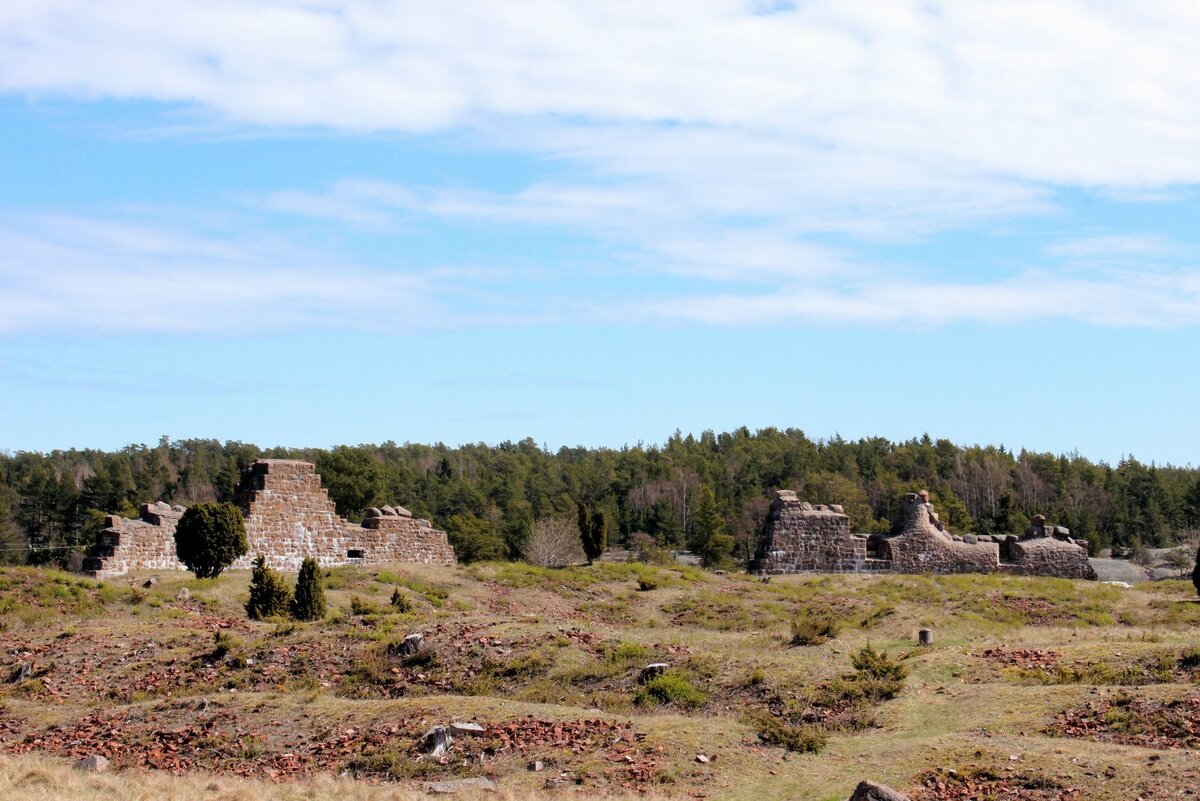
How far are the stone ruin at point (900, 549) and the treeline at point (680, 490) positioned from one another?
21.0 m

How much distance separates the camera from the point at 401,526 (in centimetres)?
3916

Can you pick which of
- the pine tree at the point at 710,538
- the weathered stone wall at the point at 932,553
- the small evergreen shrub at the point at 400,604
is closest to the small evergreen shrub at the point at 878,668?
the small evergreen shrub at the point at 400,604

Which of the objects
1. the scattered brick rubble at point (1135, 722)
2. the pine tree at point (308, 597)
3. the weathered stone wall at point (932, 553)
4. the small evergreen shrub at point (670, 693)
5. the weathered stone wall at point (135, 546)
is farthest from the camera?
the weathered stone wall at point (932, 553)

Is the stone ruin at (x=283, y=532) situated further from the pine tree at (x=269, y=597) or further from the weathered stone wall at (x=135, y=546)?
the pine tree at (x=269, y=597)

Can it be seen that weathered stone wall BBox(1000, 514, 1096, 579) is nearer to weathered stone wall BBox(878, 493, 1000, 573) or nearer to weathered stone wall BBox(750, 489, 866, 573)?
weathered stone wall BBox(878, 493, 1000, 573)

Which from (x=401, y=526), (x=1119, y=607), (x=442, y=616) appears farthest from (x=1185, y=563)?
(x=442, y=616)

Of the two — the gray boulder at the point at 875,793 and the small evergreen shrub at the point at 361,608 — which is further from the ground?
the small evergreen shrub at the point at 361,608

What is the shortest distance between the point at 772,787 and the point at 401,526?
24.3 m

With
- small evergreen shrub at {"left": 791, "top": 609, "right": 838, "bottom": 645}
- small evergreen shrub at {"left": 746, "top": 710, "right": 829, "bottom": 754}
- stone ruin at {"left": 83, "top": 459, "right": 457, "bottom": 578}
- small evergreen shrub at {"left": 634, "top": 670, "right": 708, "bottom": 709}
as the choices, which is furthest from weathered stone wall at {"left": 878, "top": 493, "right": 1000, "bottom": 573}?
small evergreen shrub at {"left": 746, "top": 710, "right": 829, "bottom": 754}

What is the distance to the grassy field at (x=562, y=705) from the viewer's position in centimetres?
1628

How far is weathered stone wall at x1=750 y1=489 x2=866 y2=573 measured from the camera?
39.2 metres

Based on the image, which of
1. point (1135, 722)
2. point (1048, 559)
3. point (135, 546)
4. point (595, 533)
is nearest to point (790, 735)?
point (1135, 722)

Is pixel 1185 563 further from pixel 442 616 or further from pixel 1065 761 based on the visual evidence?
pixel 1065 761

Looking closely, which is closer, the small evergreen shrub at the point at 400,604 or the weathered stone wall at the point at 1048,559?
the small evergreen shrub at the point at 400,604
